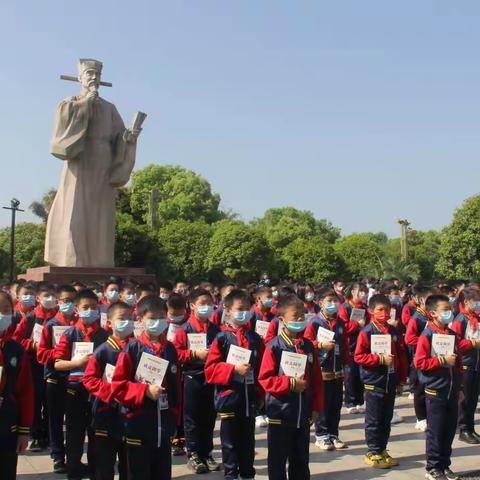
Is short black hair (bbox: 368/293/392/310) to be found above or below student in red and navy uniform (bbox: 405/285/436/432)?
above

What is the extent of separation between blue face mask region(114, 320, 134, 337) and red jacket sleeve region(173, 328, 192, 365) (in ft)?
5.46

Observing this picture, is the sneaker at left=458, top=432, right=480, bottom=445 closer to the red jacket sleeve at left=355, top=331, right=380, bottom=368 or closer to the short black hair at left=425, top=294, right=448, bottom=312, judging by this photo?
the red jacket sleeve at left=355, top=331, right=380, bottom=368

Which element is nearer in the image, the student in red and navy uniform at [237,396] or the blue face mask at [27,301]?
the student in red and navy uniform at [237,396]

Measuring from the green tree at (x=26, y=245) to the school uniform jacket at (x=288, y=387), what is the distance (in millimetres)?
37272

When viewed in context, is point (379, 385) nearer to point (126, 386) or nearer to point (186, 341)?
point (186, 341)

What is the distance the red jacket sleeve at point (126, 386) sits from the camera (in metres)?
4.54

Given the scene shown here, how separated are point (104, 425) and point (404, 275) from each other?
34121mm

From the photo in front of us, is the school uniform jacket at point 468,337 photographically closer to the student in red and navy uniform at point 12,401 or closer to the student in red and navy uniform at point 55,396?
the student in red and navy uniform at point 55,396

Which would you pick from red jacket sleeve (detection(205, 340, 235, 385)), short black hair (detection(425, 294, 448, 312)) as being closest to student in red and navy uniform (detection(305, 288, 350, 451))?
short black hair (detection(425, 294, 448, 312))

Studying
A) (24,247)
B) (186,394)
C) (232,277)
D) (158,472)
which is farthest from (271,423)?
(24,247)

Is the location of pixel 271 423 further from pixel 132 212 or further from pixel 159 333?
pixel 132 212

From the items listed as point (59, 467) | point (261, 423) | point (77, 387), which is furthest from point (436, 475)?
point (59, 467)

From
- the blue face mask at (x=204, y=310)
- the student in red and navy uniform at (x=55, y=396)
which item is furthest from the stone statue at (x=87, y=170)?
the blue face mask at (x=204, y=310)

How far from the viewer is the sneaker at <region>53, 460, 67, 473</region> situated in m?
6.48
